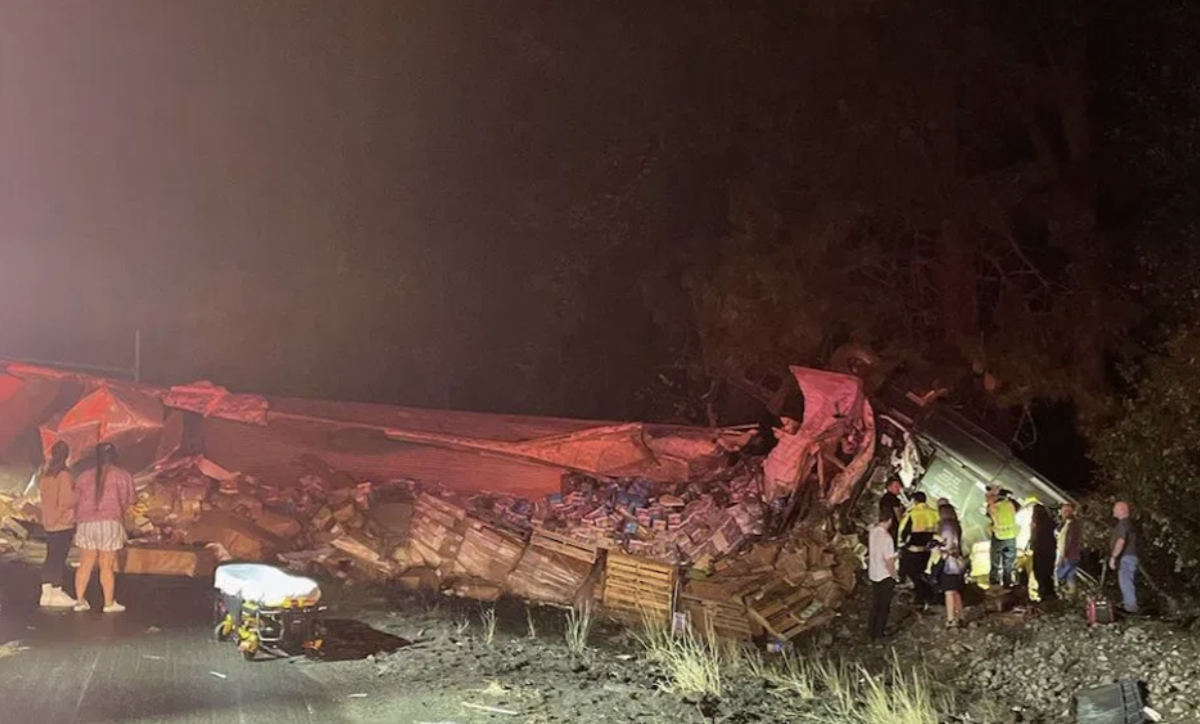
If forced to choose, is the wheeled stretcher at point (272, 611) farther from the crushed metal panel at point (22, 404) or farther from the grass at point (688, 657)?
the crushed metal panel at point (22, 404)

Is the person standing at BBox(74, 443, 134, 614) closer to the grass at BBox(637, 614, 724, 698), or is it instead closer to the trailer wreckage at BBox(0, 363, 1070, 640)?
the trailer wreckage at BBox(0, 363, 1070, 640)

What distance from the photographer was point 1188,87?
39.0 ft

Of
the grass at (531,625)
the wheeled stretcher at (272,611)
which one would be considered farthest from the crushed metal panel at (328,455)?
the wheeled stretcher at (272,611)

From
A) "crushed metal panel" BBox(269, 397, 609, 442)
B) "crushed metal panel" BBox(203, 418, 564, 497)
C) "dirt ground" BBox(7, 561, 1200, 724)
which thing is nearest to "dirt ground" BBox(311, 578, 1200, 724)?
"dirt ground" BBox(7, 561, 1200, 724)

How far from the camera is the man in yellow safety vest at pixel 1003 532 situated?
12000 mm

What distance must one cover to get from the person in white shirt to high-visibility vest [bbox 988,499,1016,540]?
1.64m

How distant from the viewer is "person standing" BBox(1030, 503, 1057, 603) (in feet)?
37.9

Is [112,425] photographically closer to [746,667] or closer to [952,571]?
[746,667]

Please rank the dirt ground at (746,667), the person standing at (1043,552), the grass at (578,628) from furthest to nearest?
the person standing at (1043,552)
the grass at (578,628)
the dirt ground at (746,667)

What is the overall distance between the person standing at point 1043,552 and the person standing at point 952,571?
89cm

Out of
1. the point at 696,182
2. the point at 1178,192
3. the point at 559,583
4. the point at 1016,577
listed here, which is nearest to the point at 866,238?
the point at 696,182

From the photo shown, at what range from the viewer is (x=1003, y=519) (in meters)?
12.0

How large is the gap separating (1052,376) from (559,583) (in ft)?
21.7

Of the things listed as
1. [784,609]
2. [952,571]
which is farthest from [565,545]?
[952,571]
